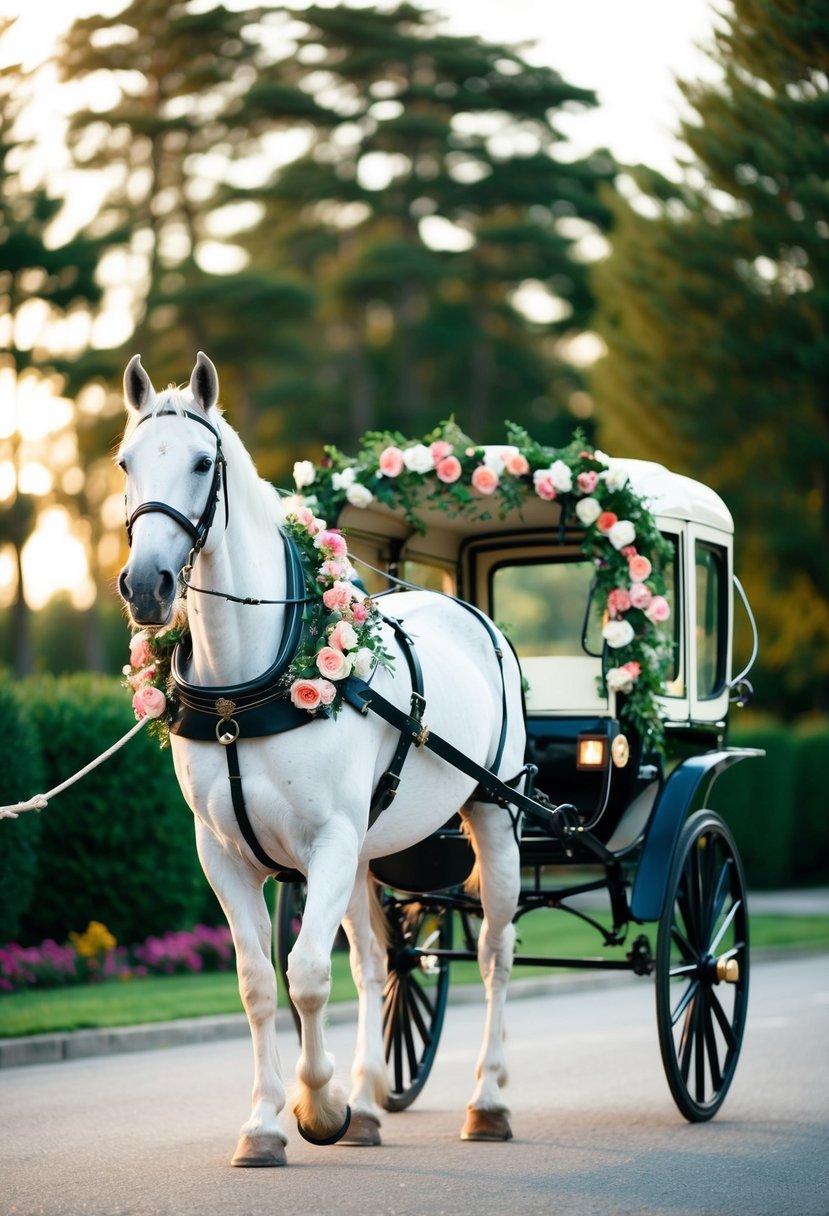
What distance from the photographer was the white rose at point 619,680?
773 centimetres

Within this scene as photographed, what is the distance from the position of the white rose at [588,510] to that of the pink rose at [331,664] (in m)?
2.15

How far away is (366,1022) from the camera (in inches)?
277

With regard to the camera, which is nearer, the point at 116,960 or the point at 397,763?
the point at 397,763

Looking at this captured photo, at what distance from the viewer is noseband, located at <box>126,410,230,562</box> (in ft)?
17.6

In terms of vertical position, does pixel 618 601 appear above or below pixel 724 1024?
above

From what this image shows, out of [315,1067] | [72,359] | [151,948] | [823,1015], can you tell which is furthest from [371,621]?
[72,359]

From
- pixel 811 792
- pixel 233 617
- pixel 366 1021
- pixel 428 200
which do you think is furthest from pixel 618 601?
pixel 428 200

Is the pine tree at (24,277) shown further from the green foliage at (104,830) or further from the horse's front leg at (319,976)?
the horse's front leg at (319,976)

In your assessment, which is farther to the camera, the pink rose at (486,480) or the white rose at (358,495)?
the white rose at (358,495)

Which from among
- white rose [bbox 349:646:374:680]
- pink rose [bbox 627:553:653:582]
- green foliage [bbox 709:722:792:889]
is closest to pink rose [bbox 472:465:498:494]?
pink rose [bbox 627:553:653:582]

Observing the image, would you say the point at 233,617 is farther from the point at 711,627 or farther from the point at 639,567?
the point at 711,627

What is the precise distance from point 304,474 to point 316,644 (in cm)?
212

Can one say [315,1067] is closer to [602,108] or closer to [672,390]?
[672,390]

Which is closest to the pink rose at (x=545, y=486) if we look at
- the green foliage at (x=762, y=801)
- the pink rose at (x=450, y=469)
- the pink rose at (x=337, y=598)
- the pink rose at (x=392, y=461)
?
the pink rose at (x=450, y=469)
